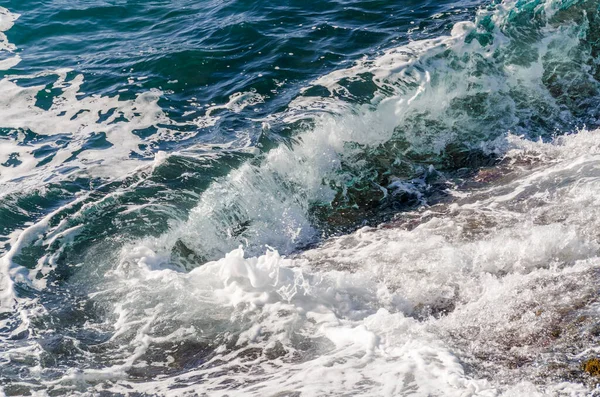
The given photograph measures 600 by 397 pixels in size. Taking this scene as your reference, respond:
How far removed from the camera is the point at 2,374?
199 inches

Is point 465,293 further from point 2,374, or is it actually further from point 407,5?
point 407,5

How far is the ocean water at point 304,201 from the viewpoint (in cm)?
481

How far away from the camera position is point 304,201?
8.12 m

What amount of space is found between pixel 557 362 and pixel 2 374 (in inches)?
171

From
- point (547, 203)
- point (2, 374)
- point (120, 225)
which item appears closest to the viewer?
point (2, 374)

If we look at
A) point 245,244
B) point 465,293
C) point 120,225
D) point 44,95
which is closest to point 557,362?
point 465,293

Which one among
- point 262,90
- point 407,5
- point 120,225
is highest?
point 407,5

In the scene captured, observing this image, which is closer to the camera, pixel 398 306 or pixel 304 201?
pixel 398 306

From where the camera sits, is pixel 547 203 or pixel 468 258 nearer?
pixel 468 258

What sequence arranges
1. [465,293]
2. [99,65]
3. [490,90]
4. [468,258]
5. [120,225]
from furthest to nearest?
1. [99,65]
2. [490,90]
3. [120,225]
4. [468,258]
5. [465,293]

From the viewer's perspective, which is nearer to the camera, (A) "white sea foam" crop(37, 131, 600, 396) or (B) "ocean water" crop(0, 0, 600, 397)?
(A) "white sea foam" crop(37, 131, 600, 396)

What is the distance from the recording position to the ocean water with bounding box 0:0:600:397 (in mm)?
4809

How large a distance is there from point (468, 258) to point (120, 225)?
4.13 metres

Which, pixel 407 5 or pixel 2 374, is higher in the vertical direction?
pixel 407 5
